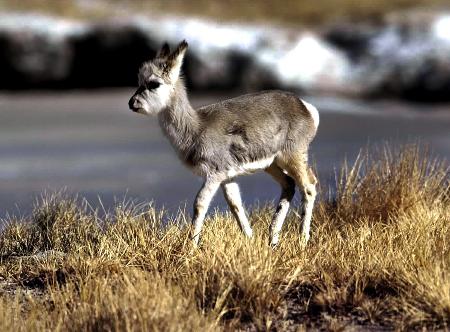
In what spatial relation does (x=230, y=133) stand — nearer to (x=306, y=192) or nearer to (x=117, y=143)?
(x=306, y=192)

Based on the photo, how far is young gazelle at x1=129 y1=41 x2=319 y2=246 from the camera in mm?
8930

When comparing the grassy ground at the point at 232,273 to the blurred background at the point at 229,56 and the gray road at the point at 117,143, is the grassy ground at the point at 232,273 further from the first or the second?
the blurred background at the point at 229,56

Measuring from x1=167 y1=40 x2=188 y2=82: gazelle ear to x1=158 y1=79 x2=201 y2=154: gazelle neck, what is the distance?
157 millimetres

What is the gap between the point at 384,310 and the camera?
7480mm

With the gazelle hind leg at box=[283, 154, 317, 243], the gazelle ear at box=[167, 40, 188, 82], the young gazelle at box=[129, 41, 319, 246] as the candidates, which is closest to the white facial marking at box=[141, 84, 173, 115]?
the young gazelle at box=[129, 41, 319, 246]

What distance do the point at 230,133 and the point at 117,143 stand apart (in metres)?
10.9

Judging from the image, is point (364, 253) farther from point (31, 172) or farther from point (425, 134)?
point (425, 134)

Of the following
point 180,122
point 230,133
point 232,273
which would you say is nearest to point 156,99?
point 180,122

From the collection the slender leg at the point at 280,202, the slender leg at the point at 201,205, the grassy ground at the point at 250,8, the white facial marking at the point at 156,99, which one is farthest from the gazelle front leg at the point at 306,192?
the grassy ground at the point at 250,8

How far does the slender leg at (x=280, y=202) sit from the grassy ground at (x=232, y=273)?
123 millimetres

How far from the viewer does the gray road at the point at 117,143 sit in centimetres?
1474

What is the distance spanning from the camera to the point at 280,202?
9539 millimetres

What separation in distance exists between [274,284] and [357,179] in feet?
9.14

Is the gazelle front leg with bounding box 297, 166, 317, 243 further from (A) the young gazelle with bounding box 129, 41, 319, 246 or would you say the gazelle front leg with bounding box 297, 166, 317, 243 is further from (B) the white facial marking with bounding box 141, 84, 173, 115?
(B) the white facial marking with bounding box 141, 84, 173, 115
